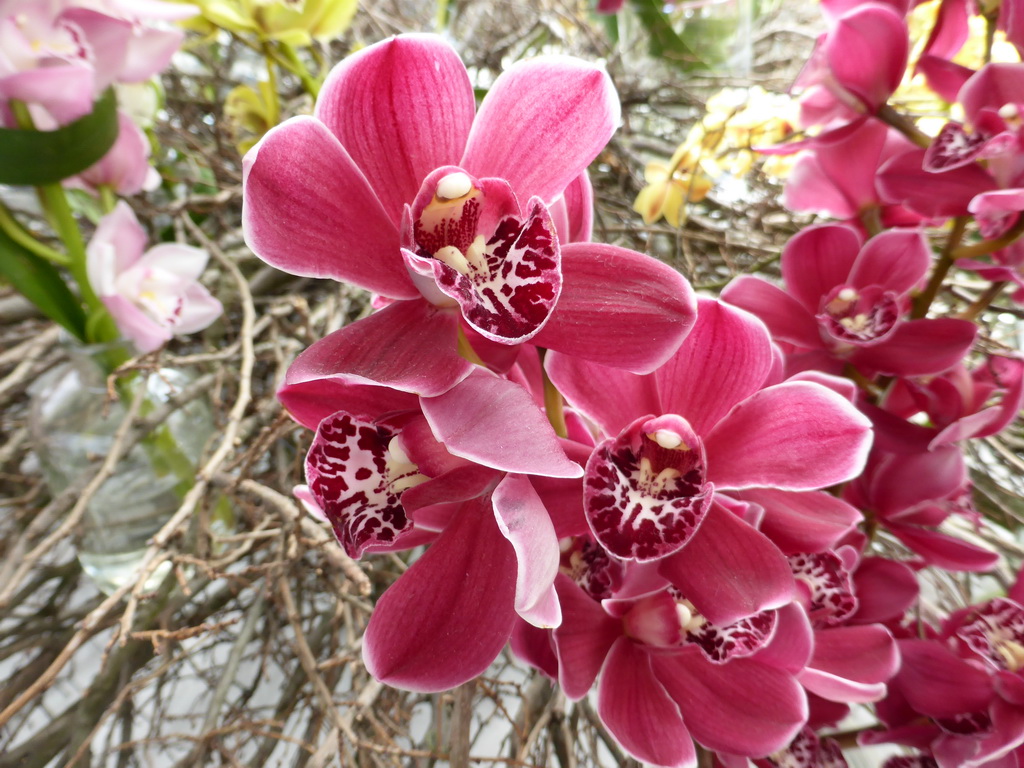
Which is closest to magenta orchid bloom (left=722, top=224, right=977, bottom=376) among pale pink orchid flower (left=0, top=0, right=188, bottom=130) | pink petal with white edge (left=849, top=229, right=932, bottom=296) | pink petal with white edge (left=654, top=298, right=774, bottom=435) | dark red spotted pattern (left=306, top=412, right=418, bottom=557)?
pink petal with white edge (left=849, top=229, right=932, bottom=296)

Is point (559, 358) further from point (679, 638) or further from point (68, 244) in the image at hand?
point (68, 244)

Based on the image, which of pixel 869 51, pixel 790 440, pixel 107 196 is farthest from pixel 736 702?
pixel 107 196

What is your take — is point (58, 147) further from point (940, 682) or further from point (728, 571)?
point (940, 682)

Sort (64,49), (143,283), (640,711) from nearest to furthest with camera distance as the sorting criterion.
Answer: (640,711) < (64,49) < (143,283)

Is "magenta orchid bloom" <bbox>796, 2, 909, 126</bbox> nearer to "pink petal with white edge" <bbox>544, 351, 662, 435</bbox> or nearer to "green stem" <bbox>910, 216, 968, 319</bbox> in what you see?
"green stem" <bbox>910, 216, 968, 319</bbox>

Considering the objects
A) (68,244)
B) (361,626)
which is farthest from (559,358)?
(68,244)

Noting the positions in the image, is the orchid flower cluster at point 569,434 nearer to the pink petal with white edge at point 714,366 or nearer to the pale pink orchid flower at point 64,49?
the pink petal with white edge at point 714,366

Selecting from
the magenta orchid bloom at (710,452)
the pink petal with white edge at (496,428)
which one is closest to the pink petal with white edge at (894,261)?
the magenta orchid bloom at (710,452)

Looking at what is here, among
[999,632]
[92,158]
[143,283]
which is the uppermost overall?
[92,158]
